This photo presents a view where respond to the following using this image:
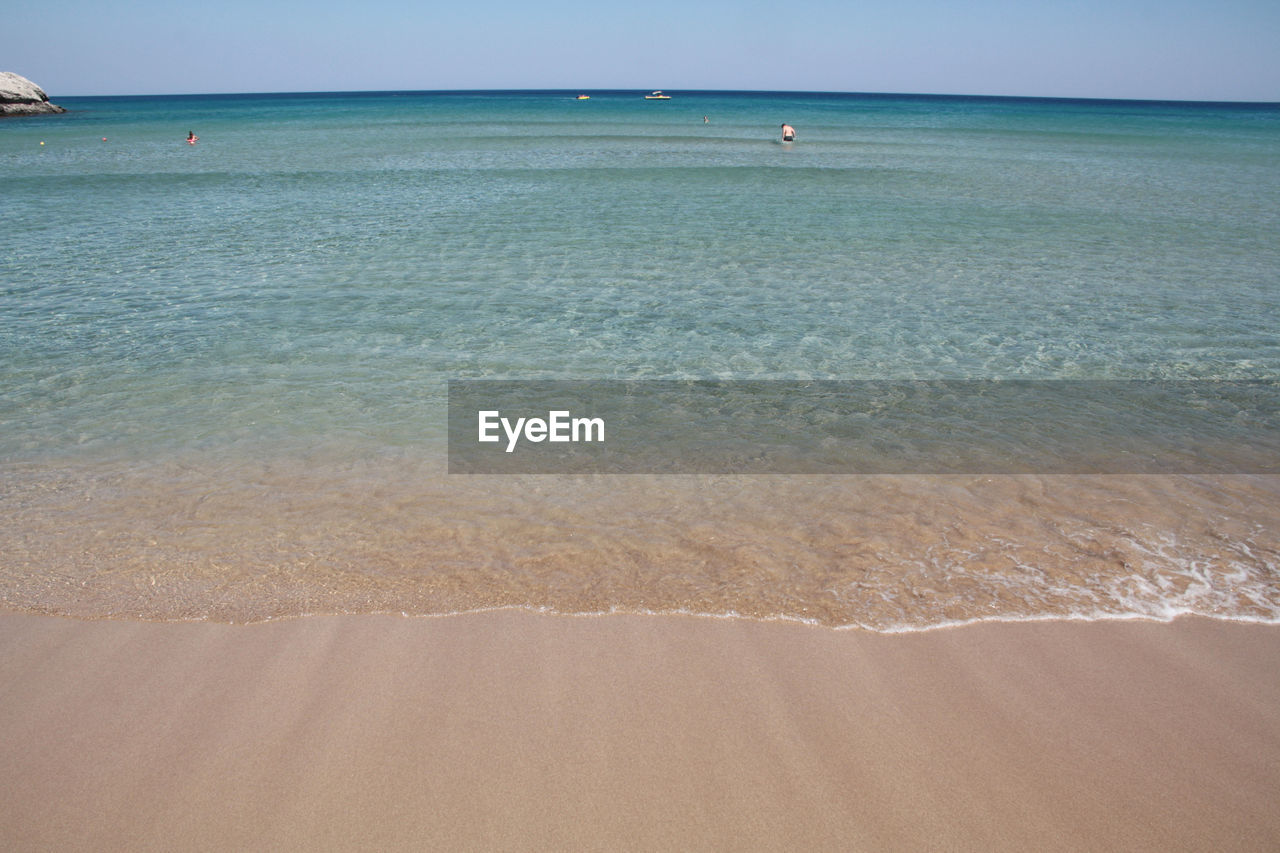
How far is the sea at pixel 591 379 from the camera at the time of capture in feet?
16.6

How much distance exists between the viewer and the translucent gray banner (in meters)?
6.84

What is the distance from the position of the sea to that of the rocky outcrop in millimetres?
73819

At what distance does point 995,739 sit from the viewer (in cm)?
372

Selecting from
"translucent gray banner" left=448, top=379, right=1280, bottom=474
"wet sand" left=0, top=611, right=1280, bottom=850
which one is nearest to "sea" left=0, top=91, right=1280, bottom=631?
"translucent gray banner" left=448, top=379, right=1280, bottom=474

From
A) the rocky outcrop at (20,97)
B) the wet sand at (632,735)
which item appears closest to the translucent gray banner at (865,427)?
the wet sand at (632,735)

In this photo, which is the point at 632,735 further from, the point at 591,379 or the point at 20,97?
the point at 20,97

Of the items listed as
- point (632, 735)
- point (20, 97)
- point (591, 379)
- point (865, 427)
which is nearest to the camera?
point (632, 735)

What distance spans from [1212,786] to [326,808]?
3888 mm

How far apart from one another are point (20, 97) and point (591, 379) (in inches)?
3868

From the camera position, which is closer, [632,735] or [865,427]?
[632,735]

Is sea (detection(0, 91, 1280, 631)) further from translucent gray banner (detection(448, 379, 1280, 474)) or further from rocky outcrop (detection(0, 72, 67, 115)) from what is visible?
rocky outcrop (detection(0, 72, 67, 115))

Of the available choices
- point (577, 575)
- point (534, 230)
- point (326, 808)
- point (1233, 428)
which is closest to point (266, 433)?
point (577, 575)

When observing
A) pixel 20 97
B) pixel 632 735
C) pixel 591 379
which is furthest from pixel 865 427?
pixel 20 97

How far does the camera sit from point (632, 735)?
12.2ft
